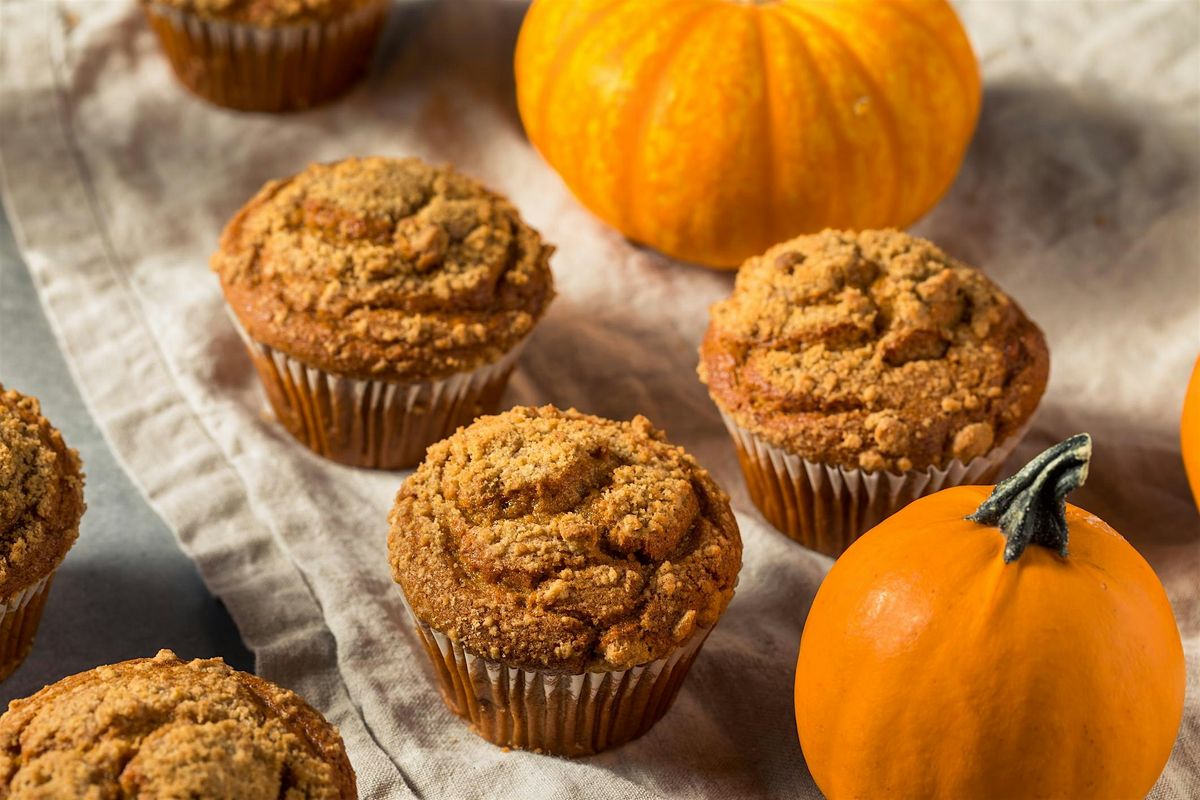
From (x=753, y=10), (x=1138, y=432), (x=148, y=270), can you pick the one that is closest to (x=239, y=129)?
(x=148, y=270)

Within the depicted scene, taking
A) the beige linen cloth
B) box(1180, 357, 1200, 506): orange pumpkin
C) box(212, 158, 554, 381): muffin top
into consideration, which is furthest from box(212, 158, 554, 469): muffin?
box(1180, 357, 1200, 506): orange pumpkin

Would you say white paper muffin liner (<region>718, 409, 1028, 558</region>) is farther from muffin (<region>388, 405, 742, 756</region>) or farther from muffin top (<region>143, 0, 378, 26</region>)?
muffin top (<region>143, 0, 378, 26</region>)

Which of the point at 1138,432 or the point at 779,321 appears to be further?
the point at 1138,432

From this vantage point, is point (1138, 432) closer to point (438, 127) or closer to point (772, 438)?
point (772, 438)

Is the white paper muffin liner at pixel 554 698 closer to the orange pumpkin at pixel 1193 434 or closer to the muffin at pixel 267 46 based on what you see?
the orange pumpkin at pixel 1193 434

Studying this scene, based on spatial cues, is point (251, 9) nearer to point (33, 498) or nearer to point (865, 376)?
point (33, 498)
